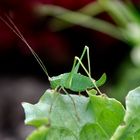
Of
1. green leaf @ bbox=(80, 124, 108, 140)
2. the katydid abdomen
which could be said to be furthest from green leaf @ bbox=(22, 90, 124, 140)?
the katydid abdomen

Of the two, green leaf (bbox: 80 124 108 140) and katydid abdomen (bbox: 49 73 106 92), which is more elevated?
katydid abdomen (bbox: 49 73 106 92)

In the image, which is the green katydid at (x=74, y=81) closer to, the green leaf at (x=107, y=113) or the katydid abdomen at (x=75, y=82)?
the katydid abdomen at (x=75, y=82)

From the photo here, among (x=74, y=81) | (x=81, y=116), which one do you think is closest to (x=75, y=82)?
(x=74, y=81)

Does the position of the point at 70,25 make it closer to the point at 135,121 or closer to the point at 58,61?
the point at 58,61

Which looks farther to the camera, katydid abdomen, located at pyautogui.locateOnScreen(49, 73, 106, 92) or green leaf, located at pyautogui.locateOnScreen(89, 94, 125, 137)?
katydid abdomen, located at pyautogui.locateOnScreen(49, 73, 106, 92)

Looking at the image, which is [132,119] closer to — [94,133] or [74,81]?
[94,133]

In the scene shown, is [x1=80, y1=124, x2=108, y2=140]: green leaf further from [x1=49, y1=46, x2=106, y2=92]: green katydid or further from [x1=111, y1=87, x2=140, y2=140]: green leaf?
[x1=49, y1=46, x2=106, y2=92]: green katydid

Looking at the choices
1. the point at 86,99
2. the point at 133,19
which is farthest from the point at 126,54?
the point at 86,99
